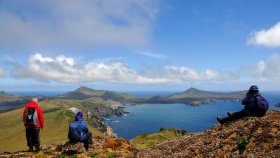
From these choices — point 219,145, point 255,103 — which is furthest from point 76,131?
point 255,103

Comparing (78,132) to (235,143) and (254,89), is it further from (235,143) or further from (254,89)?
(254,89)

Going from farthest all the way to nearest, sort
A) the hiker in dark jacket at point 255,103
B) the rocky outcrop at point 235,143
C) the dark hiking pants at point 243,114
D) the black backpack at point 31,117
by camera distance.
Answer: the dark hiking pants at point 243,114 → the hiker in dark jacket at point 255,103 → the black backpack at point 31,117 → the rocky outcrop at point 235,143

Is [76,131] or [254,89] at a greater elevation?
[254,89]

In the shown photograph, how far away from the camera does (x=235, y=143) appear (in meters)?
19.5

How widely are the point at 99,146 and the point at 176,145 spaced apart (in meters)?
6.58

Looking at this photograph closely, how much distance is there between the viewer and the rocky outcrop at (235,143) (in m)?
17.5

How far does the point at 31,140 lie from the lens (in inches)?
920

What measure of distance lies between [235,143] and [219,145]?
1165 millimetres

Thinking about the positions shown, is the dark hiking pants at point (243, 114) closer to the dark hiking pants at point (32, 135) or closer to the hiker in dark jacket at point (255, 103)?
the hiker in dark jacket at point (255, 103)

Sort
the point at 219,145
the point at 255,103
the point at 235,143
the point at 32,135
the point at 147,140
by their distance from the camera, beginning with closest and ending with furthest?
the point at 235,143 < the point at 219,145 < the point at 32,135 < the point at 255,103 < the point at 147,140

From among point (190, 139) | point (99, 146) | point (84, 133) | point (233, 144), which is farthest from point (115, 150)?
point (233, 144)

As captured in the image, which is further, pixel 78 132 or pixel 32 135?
pixel 32 135

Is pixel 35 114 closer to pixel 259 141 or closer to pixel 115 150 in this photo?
pixel 115 150

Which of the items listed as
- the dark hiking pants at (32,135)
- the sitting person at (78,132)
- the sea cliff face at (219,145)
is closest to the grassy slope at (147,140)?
the sea cliff face at (219,145)
